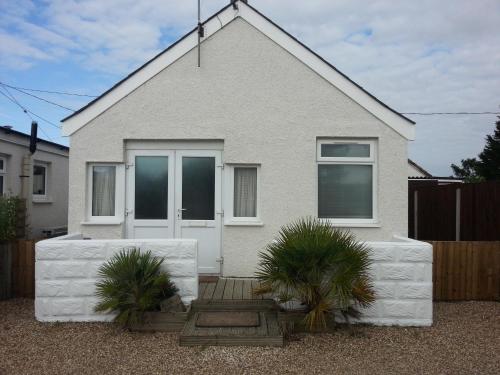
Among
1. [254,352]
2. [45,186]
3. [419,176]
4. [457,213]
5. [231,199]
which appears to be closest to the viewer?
[254,352]

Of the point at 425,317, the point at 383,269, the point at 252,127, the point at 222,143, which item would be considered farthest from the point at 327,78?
the point at 425,317

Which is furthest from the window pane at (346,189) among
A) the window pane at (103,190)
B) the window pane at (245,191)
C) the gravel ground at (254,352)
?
the window pane at (103,190)

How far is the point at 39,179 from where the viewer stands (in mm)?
13289

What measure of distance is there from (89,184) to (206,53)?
3091mm

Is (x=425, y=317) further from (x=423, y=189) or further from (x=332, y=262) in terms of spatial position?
(x=423, y=189)

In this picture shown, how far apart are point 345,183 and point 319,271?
8.92 ft

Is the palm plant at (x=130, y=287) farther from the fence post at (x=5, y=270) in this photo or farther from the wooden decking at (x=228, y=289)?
the fence post at (x=5, y=270)

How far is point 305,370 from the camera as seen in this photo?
457 cm

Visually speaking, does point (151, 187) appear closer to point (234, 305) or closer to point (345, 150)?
point (234, 305)

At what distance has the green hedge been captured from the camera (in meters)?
7.30

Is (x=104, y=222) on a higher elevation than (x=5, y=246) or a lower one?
higher

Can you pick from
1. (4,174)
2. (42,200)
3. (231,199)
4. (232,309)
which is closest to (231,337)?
(232,309)

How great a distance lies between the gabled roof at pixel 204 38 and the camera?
7594mm

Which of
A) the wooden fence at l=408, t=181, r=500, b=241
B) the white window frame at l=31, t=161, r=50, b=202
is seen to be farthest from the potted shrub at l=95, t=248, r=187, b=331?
the white window frame at l=31, t=161, r=50, b=202
